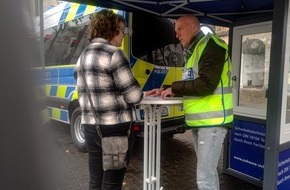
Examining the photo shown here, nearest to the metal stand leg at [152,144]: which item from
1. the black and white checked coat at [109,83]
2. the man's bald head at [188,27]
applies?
the black and white checked coat at [109,83]

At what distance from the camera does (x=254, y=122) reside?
3.54 metres

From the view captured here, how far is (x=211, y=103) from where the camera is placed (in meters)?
2.27

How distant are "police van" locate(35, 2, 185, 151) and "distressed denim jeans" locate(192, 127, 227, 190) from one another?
6.18ft

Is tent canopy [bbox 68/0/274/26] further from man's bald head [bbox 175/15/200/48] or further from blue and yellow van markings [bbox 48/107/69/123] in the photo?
blue and yellow van markings [bbox 48/107/69/123]

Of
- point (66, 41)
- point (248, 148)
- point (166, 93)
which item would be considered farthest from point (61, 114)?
point (166, 93)

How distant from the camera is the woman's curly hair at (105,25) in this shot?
2.29 m

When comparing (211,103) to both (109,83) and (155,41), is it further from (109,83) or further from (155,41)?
(155,41)

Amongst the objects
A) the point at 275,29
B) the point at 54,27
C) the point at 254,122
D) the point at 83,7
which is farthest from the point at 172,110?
the point at 54,27

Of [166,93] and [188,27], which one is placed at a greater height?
[188,27]

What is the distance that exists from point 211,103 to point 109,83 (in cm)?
76

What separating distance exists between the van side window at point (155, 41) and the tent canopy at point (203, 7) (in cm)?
40

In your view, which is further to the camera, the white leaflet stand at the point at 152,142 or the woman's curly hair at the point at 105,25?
the white leaflet stand at the point at 152,142

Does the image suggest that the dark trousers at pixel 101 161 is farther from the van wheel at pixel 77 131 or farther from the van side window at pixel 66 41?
the van side window at pixel 66 41

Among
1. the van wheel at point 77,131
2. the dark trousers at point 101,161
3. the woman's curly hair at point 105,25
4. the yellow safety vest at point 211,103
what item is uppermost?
the woman's curly hair at point 105,25
